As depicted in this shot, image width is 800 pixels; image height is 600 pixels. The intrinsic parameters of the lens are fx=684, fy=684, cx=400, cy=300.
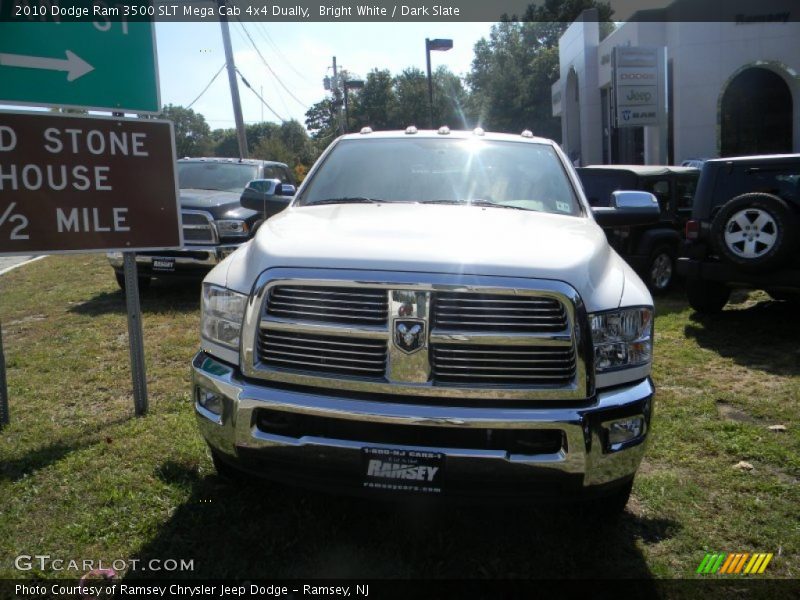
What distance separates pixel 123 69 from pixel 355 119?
66079 millimetres

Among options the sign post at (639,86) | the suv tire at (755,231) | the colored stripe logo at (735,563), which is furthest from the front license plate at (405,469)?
the sign post at (639,86)

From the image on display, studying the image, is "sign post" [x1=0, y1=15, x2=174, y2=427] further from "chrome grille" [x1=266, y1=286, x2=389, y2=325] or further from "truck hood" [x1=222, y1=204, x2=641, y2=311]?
"chrome grille" [x1=266, y1=286, x2=389, y2=325]

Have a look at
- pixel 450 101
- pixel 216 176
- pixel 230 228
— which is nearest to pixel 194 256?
pixel 230 228

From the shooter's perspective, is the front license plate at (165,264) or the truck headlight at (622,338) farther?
the front license plate at (165,264)

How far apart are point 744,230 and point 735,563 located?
427 cm

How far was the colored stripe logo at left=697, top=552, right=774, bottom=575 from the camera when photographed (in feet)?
9.46

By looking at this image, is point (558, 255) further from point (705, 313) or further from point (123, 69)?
point (705, 313)

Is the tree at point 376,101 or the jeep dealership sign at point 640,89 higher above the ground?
the tree at point 376,101

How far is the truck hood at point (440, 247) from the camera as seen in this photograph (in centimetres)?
266

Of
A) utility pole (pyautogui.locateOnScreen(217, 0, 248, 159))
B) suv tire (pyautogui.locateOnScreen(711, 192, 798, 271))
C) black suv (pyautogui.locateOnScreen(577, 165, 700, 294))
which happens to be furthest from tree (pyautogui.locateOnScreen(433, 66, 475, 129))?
suv tire (pyautogui.locateOnScreen(711, 192, 798, 271))

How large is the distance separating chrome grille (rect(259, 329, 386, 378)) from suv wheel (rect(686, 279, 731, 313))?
19.4 ft

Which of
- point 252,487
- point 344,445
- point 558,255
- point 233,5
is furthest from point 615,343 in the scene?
point 233,5

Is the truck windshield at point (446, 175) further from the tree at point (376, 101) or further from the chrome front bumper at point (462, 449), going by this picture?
the tree at point (376, 101)

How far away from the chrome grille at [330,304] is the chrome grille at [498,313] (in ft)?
0.75
